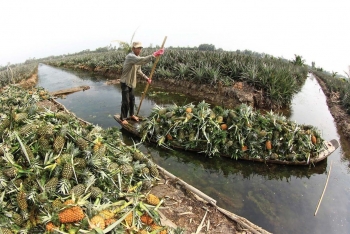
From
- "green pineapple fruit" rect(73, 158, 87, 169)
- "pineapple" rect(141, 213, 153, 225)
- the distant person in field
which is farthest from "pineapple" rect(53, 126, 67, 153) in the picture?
the distant person in field

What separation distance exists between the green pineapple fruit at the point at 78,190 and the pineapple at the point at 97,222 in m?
0.40

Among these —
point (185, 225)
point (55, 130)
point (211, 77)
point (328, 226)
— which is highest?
point (211, 77)

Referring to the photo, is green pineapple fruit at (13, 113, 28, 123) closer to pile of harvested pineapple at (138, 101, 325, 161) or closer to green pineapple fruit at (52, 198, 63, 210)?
green pineapple fruit at (52, 198, 63, 210)

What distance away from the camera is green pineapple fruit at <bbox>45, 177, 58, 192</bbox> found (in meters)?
2.39

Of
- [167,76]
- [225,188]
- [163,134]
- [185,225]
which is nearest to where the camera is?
[185,225]

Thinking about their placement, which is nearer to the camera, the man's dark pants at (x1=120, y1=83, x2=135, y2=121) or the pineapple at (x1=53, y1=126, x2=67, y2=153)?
the pineapple at (x1=53, y1=126, x2=67, y2=153)

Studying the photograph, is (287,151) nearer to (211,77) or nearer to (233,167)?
(233,167)

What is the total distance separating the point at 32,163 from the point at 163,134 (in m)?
2.74

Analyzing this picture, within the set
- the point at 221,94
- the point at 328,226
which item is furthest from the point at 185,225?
the point at 221,94

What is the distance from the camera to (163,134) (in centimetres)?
494

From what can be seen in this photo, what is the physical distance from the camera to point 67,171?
2.53 meters

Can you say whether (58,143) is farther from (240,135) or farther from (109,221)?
(240,135)

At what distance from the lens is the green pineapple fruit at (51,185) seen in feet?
7.84

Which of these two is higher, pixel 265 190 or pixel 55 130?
pixel 55 130
